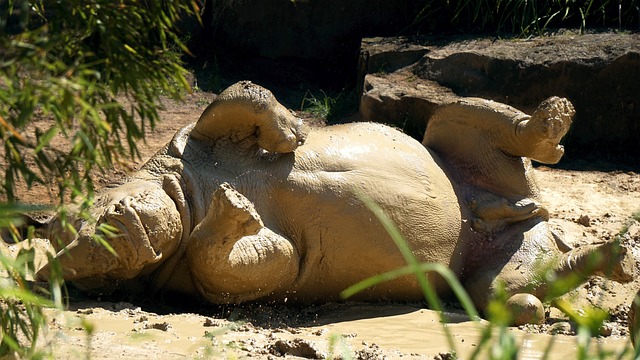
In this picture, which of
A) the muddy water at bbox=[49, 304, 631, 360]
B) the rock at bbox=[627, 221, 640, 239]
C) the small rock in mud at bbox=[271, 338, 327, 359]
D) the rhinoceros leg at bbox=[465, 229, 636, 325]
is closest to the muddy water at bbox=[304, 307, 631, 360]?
the muddy water at bbox=[49, 304, 631, 360]

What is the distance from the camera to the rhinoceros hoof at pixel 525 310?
16.5 ft

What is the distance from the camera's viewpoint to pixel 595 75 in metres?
8.25

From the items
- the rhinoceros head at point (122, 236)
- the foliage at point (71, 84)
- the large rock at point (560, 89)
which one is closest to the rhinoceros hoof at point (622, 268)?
the rhinoceros head at point (122, 236)

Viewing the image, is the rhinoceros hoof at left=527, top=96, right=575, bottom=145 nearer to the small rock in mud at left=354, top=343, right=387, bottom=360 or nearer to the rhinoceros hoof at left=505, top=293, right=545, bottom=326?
the rhinoceros hoof at left=505, top=293, right=545, bottom=326

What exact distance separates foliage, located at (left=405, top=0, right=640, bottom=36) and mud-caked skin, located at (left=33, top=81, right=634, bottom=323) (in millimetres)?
3567

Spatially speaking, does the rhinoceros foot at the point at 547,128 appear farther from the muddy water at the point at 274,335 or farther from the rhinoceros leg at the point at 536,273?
the muddy water at the point at 274,335

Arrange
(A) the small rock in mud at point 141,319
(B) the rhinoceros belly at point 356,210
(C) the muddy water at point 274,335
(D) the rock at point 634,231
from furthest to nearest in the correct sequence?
1. (D) the rock at point 634,231
2. (B) the rhinoceros belly at point 356,210
3. (A) the small rock in mud at point 141,319
4. (C) the muddy water at point 274,335

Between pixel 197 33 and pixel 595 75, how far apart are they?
3964mm

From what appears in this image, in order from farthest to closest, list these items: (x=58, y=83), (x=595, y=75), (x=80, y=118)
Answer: (x=595, y=75), (x=80, y=118), (x=58, y=83)

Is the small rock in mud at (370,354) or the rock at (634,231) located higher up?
the small rock in mud at (370,354)

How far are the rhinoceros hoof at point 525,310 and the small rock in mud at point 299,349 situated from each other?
3.91 feet

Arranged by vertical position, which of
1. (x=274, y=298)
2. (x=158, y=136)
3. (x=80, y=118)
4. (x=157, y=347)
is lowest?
(x=158, y=136)

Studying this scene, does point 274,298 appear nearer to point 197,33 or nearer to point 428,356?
point 428,356

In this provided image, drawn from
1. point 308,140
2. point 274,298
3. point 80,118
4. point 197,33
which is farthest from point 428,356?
point 197,33
